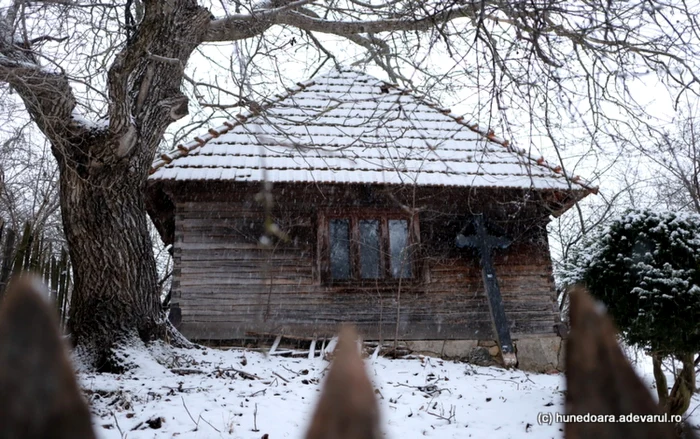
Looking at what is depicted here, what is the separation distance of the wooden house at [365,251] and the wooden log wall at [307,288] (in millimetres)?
17

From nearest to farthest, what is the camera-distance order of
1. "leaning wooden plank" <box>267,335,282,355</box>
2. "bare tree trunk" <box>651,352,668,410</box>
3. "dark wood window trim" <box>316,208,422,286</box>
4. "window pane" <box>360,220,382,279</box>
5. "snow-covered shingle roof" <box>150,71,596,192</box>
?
"bare tree trunk" <box>651,352,668,410</box> < "leaning wooden plank" <box>267,335,282,355</box> < "snow-covered shingle roof" <box>150,71,596,192</box> < "dark wood window trim" <box>316,208,422,286</box> < "window pane" <box>360,220,382,279</box>

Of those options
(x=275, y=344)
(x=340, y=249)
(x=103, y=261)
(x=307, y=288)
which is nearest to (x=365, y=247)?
(x=340, y=249)

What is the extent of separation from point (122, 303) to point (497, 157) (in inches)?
251

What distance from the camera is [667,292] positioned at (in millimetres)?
5039

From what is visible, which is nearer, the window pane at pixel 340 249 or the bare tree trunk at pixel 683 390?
the bare tree trunk at pixel 683 390

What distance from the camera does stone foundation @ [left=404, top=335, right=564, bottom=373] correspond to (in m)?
8.48

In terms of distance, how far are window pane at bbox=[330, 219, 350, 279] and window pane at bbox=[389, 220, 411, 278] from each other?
715 mm

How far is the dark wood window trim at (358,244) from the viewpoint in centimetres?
867

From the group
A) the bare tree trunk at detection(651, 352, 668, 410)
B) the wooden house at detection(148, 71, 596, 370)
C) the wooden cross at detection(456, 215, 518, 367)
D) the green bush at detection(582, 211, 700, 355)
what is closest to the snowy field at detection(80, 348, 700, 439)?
the bare tree trunk at detection(651, 352, 668, 410)

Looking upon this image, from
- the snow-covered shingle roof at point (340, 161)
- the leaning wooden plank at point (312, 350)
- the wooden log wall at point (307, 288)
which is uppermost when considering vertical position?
the snow-covered shingle roof at point (340, 161)

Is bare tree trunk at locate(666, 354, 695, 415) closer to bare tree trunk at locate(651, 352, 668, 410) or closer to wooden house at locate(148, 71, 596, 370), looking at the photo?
bare tree trunk at locate(651, 352, 668, 410)

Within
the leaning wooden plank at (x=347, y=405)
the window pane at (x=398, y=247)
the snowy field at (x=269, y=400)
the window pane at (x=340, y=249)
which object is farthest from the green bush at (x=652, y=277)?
the leaning wooden plank at (x=347, y=405)

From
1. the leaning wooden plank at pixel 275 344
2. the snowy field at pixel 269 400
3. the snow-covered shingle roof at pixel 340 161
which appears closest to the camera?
the snowy field at pixel 269 400

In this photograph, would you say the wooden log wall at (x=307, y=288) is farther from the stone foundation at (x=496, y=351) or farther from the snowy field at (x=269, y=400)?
the snowy field at (x=269, y=400)
